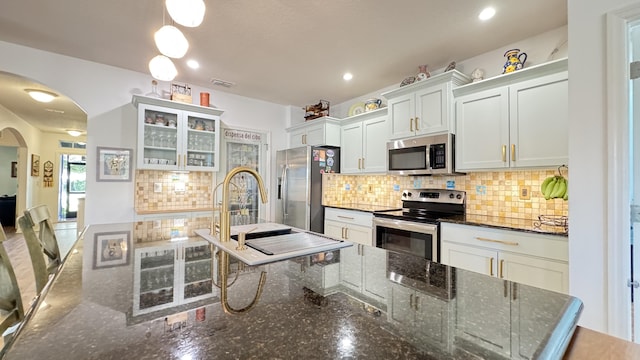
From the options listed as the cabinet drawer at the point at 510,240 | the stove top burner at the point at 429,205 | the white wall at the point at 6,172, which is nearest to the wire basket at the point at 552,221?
the cabinet drawer at the point at 510,240

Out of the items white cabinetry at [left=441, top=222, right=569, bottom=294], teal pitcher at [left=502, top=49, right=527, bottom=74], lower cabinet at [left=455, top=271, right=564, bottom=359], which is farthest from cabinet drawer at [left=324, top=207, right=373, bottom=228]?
lower cabinet at [left=455, top=271, right=564, bottom=359]

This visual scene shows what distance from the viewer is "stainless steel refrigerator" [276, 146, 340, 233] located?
12.4 ft

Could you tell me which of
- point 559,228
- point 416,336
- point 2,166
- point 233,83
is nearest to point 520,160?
point 559,228

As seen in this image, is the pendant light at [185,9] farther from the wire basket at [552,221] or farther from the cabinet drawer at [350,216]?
the wire basket at [552,221]

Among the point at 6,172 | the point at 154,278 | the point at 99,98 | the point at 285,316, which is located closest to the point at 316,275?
the point at 285,316

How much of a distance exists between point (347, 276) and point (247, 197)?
138 inches

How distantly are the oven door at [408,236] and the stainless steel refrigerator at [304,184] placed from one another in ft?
3.70

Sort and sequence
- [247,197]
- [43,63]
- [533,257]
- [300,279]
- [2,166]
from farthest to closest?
[2,166], [247,197], [43,63], [533,257], [300,279]

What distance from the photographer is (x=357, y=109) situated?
392cm

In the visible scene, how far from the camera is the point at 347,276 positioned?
828 millimetres

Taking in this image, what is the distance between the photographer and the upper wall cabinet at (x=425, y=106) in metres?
2.59

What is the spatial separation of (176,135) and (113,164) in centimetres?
77

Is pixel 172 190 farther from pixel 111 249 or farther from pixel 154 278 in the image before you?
pixel 154 278

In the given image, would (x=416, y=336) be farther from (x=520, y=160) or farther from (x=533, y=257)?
(x=520, y=160)
